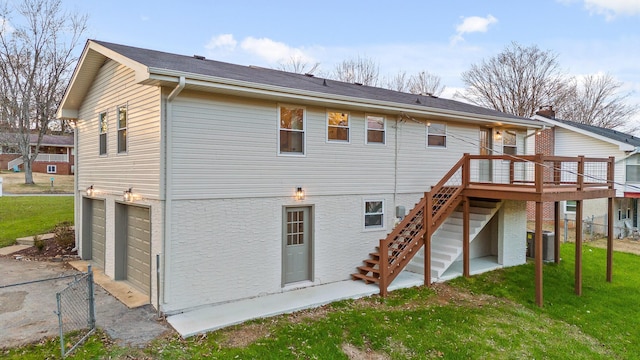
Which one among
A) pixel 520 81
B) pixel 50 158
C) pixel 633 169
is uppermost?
pixel 520 81

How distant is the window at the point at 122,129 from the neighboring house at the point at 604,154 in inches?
793

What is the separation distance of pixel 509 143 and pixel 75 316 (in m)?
13.3

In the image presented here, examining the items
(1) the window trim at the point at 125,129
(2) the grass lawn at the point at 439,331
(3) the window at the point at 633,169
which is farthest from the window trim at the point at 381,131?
(3) the window at the point at 633,169

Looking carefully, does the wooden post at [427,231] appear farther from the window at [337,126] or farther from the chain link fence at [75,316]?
the chain link fence at [75,316]

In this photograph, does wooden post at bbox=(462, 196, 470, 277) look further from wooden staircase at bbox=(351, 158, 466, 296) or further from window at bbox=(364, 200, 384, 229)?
window at bbox=(364, 200, 384, 229)

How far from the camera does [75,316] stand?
22.2 ft

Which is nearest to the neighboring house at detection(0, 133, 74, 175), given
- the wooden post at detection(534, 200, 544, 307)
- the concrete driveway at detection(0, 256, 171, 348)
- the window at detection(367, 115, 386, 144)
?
the concrete driveway at detection(0, 256, 171, 348)

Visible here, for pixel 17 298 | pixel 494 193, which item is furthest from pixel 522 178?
pixel 17 298

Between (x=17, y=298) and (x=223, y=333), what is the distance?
4903 mm

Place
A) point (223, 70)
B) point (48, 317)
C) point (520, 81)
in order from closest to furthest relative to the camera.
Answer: point (48, 317), point (223, 70), point (520, 81)

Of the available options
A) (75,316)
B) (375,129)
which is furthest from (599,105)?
(75,316)

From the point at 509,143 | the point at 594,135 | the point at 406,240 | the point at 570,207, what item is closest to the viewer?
the point at 406,240

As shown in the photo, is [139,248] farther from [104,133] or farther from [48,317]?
[104,133]

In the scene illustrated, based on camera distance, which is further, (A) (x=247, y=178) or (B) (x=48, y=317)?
(A) (x=247, y=178)
